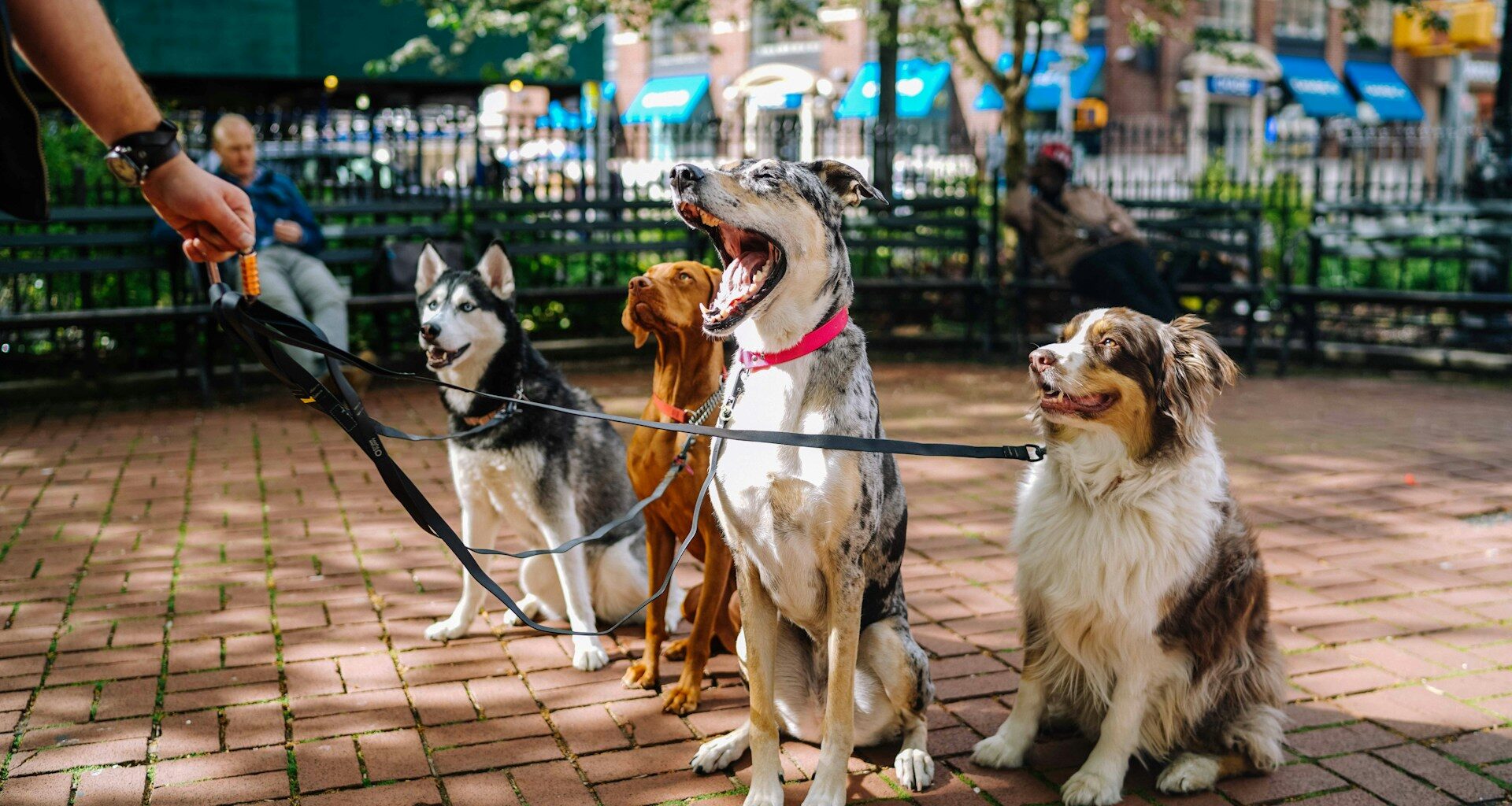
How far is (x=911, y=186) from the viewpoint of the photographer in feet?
37.7

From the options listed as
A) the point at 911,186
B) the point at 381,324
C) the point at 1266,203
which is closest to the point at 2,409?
the point at 381,324

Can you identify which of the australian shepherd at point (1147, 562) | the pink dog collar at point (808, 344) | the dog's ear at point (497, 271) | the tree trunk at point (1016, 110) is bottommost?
the australian shepherd at point (1147, 562)

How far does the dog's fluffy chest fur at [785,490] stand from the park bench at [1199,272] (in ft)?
24.6

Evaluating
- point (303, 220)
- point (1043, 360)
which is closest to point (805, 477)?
point (1043, 360)

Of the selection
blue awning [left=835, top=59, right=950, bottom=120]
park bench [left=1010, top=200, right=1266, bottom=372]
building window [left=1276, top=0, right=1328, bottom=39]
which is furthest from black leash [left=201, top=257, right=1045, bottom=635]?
building window [left=1276, top=0, right=1328, bottom=39]

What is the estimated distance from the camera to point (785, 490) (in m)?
2.95

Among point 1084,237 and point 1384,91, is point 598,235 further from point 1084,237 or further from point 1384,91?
point 1384,91

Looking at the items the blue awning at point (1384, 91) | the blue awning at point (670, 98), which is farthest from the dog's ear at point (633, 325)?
the blue awning at point (1384, 91)

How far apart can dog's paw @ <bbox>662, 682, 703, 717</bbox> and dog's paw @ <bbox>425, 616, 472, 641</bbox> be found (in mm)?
1039

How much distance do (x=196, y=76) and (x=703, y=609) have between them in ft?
45.0

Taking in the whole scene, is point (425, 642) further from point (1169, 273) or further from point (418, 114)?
point (1169, 273)

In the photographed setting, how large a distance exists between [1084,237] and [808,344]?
7.22 m

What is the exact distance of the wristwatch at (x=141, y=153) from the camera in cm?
235

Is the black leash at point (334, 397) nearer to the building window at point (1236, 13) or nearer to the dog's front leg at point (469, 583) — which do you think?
the dog's front leg at point (469, 583)
